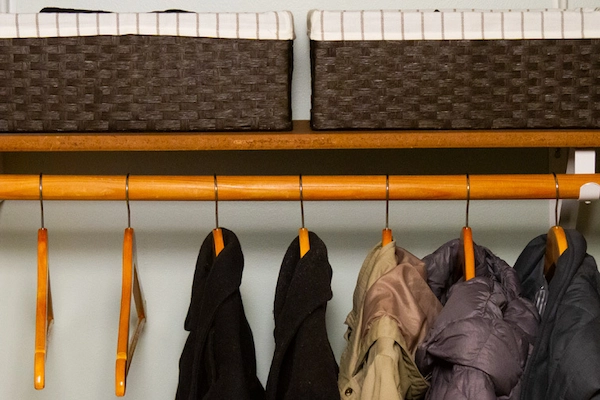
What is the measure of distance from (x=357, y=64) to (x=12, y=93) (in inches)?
19.5

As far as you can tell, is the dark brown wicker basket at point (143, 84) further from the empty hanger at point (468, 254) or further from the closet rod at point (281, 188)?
the empty hanger at point (468, 254)

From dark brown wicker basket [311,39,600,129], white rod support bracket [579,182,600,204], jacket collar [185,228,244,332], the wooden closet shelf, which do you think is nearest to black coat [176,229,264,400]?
jacket collar [185,228,244,332]

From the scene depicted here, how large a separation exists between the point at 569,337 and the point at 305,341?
32 cm

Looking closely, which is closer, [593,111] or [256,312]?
[593,111]

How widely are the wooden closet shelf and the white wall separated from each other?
29 cm

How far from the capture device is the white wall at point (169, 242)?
1.23m

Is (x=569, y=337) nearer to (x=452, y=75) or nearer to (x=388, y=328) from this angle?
(x=388, y=328)

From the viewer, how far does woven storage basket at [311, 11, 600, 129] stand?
3.07 ft

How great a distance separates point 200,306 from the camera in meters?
0.89

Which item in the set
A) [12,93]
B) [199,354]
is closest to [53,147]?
[12,93]

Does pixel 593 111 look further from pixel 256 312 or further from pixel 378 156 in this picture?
pixel 256 312

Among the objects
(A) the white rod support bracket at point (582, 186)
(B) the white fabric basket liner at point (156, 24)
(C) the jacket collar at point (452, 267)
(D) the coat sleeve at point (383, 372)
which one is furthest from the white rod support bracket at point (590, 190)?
(B) the white fabric basket liner at point (156, 24)

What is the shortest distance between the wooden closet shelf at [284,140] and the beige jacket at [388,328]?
0.51ft

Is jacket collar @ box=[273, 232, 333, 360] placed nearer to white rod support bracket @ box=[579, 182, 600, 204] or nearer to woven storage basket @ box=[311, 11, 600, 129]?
woven storage basket @ box=[311, 11, 600, 129]
